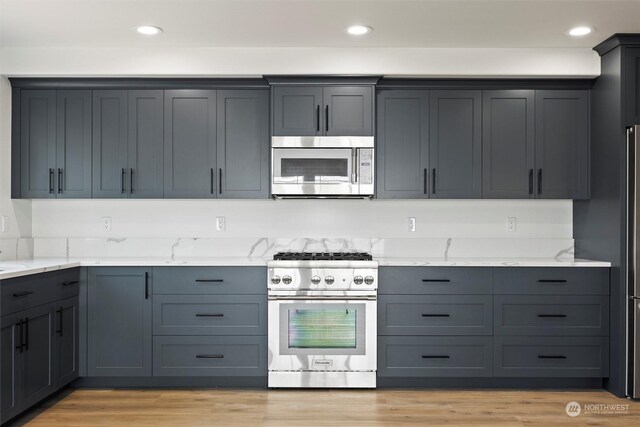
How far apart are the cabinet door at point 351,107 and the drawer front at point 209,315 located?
4.50 ft

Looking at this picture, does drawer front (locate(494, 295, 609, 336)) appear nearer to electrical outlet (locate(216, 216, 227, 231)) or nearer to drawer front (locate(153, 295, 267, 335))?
drawer front (locate(153, 295, 267, 335))

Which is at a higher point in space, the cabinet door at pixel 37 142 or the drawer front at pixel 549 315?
the cabinet door at pixel 37 142

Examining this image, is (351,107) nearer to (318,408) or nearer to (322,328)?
(322,328)

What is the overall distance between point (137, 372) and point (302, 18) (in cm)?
257

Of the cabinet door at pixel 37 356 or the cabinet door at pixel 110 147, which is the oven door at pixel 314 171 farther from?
the cabinet door at pixel 37 356

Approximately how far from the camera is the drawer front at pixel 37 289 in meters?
2.97

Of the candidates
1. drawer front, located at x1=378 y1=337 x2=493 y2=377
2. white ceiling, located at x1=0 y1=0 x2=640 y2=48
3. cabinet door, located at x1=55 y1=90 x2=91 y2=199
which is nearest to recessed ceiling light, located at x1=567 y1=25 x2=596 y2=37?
white ceiling, located at x1=0 y1=0 x2=640 y2=48

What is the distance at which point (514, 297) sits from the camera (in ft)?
12.4

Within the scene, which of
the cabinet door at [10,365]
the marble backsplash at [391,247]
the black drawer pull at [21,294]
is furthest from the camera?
the marble backsplash at [391,247]

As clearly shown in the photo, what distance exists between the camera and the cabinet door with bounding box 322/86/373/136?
158 inches

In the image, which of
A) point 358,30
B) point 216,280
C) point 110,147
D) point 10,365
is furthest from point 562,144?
point 10,365

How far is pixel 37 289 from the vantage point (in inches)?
128

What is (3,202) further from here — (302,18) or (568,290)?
(568,290)

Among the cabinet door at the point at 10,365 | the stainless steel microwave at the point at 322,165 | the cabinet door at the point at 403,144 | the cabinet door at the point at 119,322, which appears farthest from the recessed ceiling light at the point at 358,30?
the cabinet door at the point at 10,365
